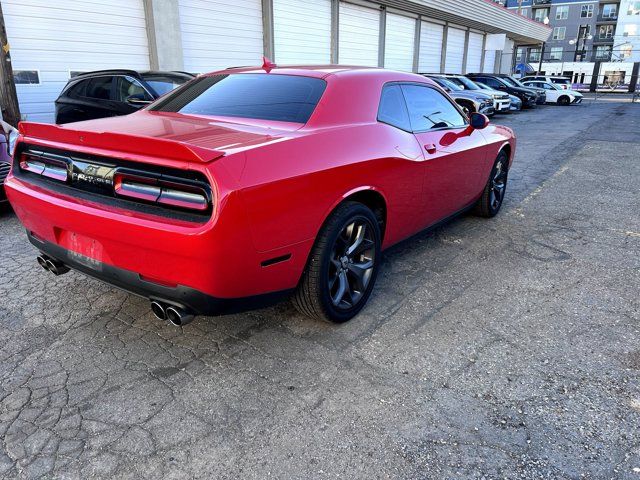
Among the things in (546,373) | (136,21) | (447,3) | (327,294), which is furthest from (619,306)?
(447,3)

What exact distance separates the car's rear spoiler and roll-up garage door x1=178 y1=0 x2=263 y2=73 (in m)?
10.4

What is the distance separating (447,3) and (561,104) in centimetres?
1071

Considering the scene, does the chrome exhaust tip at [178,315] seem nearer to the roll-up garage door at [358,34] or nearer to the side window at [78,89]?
the side window at [78,89]

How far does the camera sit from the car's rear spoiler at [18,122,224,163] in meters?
2.25

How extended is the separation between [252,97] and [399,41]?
67.1 feet

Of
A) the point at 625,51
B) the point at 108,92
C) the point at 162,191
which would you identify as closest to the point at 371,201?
the point at 162,191

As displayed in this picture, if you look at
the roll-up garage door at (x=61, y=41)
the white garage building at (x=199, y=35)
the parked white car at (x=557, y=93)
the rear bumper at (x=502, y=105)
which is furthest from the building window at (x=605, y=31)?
the roll-up garage door at (x=61, y=41)

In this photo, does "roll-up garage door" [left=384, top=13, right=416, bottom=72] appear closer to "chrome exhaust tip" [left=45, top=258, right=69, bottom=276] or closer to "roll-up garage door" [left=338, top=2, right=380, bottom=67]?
"roll-up garage door" [left=338, top=2, right=380, bottom=67]

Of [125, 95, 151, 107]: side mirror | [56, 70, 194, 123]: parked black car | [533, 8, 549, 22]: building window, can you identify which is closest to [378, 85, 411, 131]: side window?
[125, 95, 151, 107]: side mirror

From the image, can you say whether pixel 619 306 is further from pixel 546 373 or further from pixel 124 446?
pixel 124 446

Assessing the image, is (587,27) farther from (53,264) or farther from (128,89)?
(53,264)

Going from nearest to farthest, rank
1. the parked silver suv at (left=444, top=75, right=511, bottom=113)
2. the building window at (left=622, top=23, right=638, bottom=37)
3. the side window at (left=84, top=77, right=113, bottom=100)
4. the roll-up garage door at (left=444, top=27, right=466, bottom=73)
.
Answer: the side window at (left=84, top=77, right=113, bottom=100) < the parked silver suv at (left=444, top=75, right=511, bottom=113) < the roll-up garage door at (left=444, top=27, right=466, bottom=73) < the building window at (left=622, top=23, right=638, bottom=37)

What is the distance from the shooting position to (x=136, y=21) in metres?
11.3

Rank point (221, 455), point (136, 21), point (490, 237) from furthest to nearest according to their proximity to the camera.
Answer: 1. point (136, 21)
2. point (490, 237)
3. point (221, 455)
